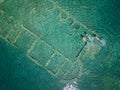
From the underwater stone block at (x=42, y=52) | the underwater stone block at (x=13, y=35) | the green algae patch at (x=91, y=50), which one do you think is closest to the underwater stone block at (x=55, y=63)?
the underwater stone block at (x=42, y=52)

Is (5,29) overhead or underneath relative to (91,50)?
underneath

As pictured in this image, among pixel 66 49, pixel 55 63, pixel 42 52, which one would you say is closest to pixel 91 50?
pixel 66 49

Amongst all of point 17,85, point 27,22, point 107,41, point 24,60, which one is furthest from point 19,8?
point 107,41

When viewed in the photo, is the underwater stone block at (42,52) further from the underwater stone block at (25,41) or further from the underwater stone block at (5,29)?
the underwater stone block at (5,29)

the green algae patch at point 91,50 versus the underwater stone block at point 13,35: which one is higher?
the green algae patch at point 91,50

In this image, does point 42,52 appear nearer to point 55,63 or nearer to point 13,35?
point 55,63

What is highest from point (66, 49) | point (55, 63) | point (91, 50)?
point (91, 50)

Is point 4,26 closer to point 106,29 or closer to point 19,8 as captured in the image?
point 19,8
